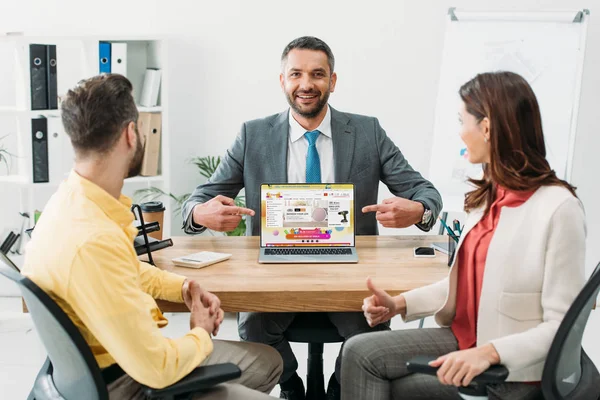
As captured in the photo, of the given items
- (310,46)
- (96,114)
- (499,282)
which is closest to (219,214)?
(310,46)

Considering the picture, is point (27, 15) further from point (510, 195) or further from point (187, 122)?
point (510, 195)

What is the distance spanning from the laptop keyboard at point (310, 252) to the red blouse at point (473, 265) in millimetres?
578

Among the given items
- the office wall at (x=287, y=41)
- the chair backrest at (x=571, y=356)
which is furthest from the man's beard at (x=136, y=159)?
the office wall at (x=287, y=41)

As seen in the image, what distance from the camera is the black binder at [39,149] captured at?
4.20 metres

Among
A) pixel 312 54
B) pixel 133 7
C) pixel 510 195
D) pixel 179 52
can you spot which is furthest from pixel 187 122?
pixel 510 195

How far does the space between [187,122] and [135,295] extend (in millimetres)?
3123

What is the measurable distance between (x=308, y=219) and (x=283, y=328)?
0.38 metres

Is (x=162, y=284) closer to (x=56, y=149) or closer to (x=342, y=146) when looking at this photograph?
(x=342, y=146)

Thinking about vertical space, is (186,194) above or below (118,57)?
below

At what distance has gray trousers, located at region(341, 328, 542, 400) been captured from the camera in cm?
207

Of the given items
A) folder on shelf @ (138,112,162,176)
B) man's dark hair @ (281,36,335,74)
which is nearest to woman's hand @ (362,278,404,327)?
man's dark hair @ (281,36,335,74)

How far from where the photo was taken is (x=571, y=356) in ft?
6.11

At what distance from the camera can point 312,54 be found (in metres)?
3.10

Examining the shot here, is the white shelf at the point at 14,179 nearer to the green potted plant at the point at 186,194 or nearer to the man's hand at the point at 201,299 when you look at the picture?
the green potted plant at the point at 186,194
